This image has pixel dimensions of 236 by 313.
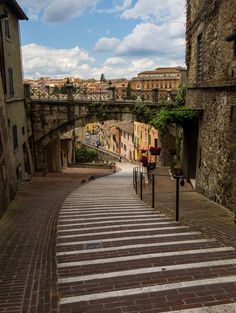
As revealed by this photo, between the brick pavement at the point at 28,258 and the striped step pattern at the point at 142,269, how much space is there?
21cm

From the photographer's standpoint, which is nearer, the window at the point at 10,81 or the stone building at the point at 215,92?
the stone building at the point at 215,92

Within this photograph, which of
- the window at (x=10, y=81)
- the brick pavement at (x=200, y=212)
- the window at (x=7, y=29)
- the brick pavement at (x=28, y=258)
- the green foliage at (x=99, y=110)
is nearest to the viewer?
the brick pavement at (x=28, y=258)

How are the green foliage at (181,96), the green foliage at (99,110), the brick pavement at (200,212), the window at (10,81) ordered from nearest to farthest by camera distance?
the brick pavement at (200,212) → the window at (10,81) → the green foliage at (181,96) → the green foliage at (99,110)

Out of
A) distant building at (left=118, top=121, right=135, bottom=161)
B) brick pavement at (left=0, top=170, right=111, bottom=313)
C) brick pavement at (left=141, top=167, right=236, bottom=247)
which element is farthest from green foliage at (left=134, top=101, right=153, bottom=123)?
distant building at (left=118, top=121, right=135, bottom=161)

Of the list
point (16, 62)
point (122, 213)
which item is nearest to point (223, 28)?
point (122, 213)

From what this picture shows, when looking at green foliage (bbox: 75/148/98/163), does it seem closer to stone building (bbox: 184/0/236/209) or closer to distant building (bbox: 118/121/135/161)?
distant building (bbox: 118/121/135/161)

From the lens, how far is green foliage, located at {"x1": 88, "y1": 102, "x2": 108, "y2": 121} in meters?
21.1

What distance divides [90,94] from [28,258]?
1664 cm

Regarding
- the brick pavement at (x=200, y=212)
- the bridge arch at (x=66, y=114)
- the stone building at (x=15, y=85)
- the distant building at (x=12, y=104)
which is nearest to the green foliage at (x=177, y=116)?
the brick pavement at (x=200, y=212)

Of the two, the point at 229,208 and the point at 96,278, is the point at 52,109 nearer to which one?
the point at 229,208

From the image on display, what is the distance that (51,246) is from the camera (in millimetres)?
6477

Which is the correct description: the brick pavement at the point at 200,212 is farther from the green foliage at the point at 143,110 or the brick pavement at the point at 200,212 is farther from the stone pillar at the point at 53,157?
the stone pillar at the point at 53,157

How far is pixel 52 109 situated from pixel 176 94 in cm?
790

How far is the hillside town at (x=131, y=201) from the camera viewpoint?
414cm
